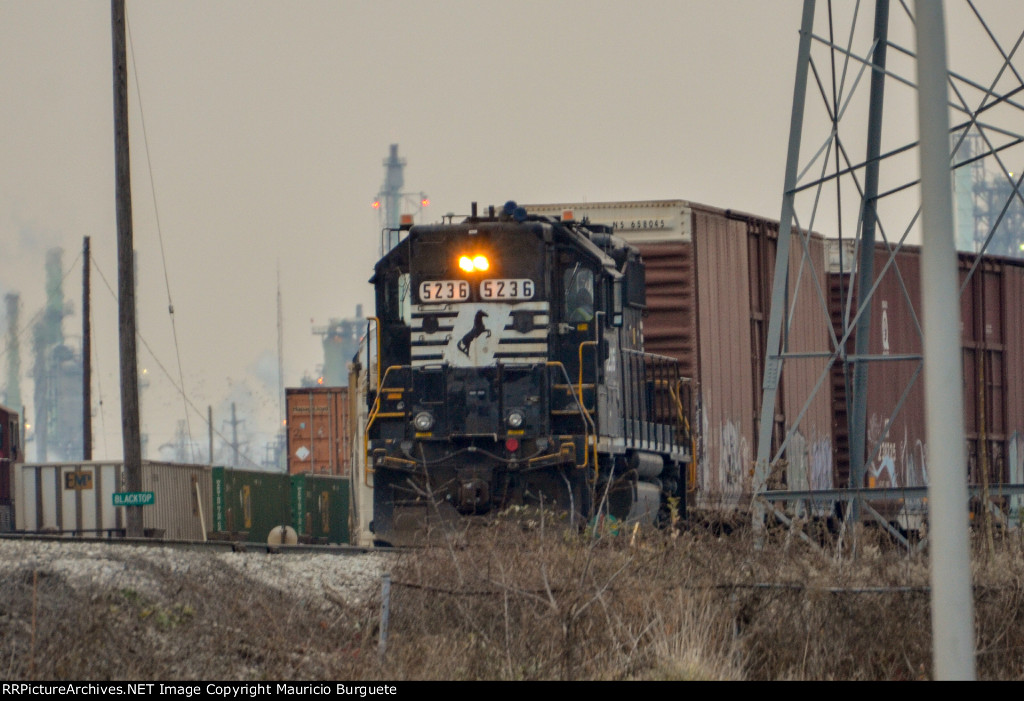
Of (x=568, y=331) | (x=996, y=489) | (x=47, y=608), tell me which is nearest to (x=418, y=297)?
(x=568, y=331)

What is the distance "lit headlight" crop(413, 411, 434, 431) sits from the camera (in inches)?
594

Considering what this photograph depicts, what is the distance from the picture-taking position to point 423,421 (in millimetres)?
15094

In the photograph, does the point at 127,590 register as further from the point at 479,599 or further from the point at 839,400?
the point at 839,400

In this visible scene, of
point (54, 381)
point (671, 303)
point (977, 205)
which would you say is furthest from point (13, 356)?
point (671, 303)

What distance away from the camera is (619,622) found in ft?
27.8

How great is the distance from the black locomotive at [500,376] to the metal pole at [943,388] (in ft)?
30.3

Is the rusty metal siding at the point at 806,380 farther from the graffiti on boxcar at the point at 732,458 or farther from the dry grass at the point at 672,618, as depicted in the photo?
the dry grass at the point at 672,618

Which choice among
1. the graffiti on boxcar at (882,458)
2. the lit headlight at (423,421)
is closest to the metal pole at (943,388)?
the lit headlight at (423,421)

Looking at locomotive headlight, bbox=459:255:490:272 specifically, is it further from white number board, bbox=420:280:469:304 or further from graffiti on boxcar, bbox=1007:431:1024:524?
graffiti on boxcar, bbox=1007:431:1024:524

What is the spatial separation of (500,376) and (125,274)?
703 cm

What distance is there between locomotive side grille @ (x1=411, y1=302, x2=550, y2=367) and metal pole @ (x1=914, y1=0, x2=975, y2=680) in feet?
32.4

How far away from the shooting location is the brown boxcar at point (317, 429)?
A: 32.9 metres

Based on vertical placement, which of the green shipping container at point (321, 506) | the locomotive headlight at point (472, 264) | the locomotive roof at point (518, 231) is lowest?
the green shipping container at point (321, 506)

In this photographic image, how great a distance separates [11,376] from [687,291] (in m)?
109
